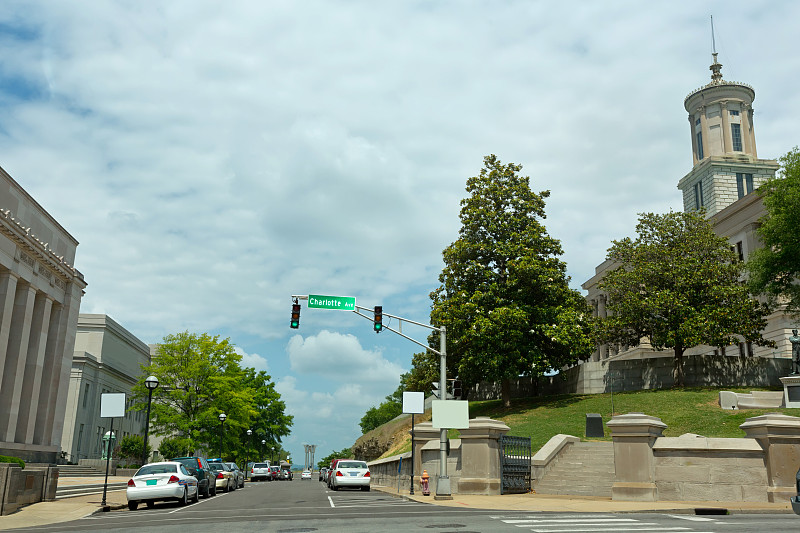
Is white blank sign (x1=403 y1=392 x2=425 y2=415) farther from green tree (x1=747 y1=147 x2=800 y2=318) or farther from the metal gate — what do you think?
green tree (x1=747 y1=147 x2=800 y2=318)

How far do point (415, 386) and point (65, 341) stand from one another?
29893 mm

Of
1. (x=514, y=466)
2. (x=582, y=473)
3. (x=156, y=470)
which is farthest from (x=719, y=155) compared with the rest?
(x=156, y=470)

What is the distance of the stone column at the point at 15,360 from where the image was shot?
45.4 metres

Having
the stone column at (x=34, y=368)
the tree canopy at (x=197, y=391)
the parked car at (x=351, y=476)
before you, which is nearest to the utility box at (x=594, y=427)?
the parked car at (x=351, y=476)

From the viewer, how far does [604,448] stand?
89.7ft

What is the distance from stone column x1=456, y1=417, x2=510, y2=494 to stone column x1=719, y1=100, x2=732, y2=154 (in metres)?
77.7

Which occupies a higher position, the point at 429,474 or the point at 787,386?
the point at 787,386

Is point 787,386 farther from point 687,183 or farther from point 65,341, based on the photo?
point 687,183

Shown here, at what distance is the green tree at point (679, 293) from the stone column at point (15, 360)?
41551 mm

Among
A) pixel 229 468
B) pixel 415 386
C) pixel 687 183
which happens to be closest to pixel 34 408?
pixel 229 468

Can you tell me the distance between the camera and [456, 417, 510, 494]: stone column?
2506 cm

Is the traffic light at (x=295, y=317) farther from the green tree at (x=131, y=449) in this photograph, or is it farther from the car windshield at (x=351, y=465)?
the green tree at (x=131, y=449)

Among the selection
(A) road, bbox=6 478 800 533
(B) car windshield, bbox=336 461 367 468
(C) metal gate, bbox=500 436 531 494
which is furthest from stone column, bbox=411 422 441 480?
(A) road, bbox=6 478 800 533

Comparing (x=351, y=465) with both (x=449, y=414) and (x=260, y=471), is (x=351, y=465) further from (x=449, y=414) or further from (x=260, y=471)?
(x=260, y=471)
